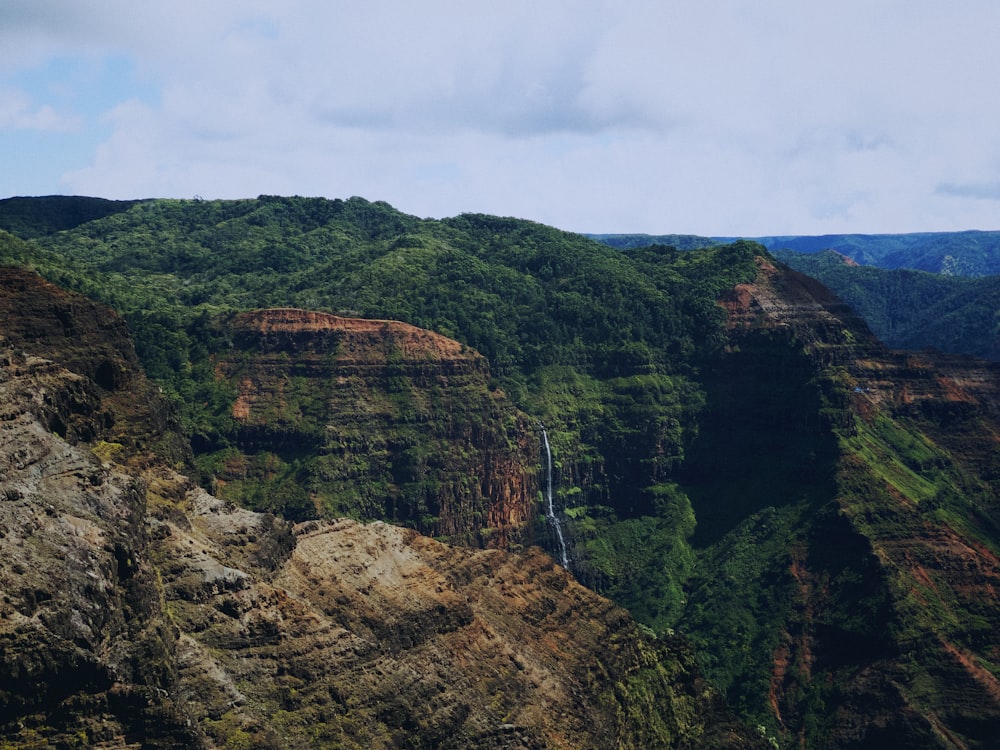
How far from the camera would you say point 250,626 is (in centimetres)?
8125

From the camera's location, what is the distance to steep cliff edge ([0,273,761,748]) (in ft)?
215

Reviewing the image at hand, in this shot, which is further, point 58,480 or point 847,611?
point 847,611

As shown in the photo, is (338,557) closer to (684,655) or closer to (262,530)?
(262,530)

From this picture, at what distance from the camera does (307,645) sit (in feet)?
272

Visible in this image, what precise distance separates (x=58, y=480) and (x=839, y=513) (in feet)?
451

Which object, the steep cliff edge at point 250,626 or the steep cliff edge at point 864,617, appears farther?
the steep cliff edge at point 864,617

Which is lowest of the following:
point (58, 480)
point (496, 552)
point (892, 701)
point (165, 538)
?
point (892, 701)

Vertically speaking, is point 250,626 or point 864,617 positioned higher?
point 250,626

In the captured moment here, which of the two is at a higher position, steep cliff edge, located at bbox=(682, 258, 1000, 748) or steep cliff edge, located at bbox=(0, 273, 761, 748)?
steep cliff edge, located at bbox=(0, 273, 761, 748)

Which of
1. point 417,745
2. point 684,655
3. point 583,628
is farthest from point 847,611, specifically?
point 417,745

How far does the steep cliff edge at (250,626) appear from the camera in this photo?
A: 65625mm

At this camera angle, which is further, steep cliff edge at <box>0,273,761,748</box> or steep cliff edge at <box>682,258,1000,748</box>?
steep cliff edge at <box>682,258,1000,748</box>

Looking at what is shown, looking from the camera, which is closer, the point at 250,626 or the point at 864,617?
the point at 250,626

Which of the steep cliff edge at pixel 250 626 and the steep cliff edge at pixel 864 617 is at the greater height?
the steep cliff edge at pixel 250 626
